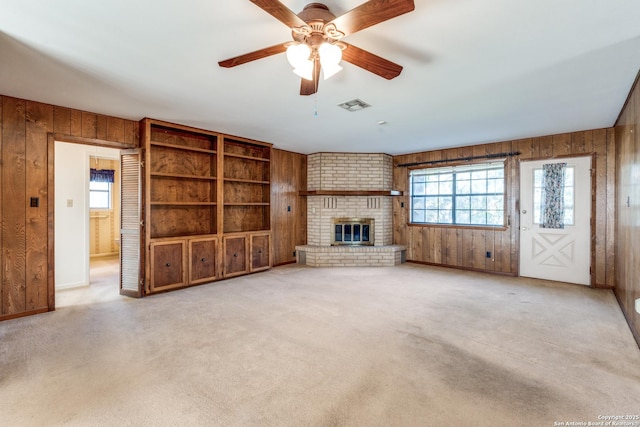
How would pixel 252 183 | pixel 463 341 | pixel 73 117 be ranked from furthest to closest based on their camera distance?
pixel 252 183
pixel 73 117
pixel 463 341

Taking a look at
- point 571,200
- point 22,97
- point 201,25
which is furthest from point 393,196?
point 22,97

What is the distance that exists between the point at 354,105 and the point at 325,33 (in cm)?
178

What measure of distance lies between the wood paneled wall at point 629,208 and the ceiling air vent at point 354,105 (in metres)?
2.61

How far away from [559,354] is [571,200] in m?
3.39

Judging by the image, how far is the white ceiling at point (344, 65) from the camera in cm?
191

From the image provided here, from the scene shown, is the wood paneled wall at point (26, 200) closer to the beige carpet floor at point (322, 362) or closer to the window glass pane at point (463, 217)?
the beige carpet floor at point (322, 362)

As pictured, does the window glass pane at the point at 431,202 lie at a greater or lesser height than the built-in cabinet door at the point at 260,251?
greater

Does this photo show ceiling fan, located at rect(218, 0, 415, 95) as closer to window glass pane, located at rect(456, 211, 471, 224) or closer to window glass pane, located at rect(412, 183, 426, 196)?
window glass pane, located at rect(456, 211, 471, 224)

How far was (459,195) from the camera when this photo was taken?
6.05 meters

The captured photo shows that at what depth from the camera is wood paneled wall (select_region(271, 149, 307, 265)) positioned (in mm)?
6289

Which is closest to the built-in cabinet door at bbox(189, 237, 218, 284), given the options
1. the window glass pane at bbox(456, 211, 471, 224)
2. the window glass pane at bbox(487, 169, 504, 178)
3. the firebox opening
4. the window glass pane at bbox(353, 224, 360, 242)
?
the firebox opening

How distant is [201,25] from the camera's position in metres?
2.04

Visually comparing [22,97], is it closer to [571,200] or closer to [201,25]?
[201,25]

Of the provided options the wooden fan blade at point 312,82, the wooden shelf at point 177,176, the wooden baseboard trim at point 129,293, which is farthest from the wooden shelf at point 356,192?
the wooden fan blade at point 312,82
